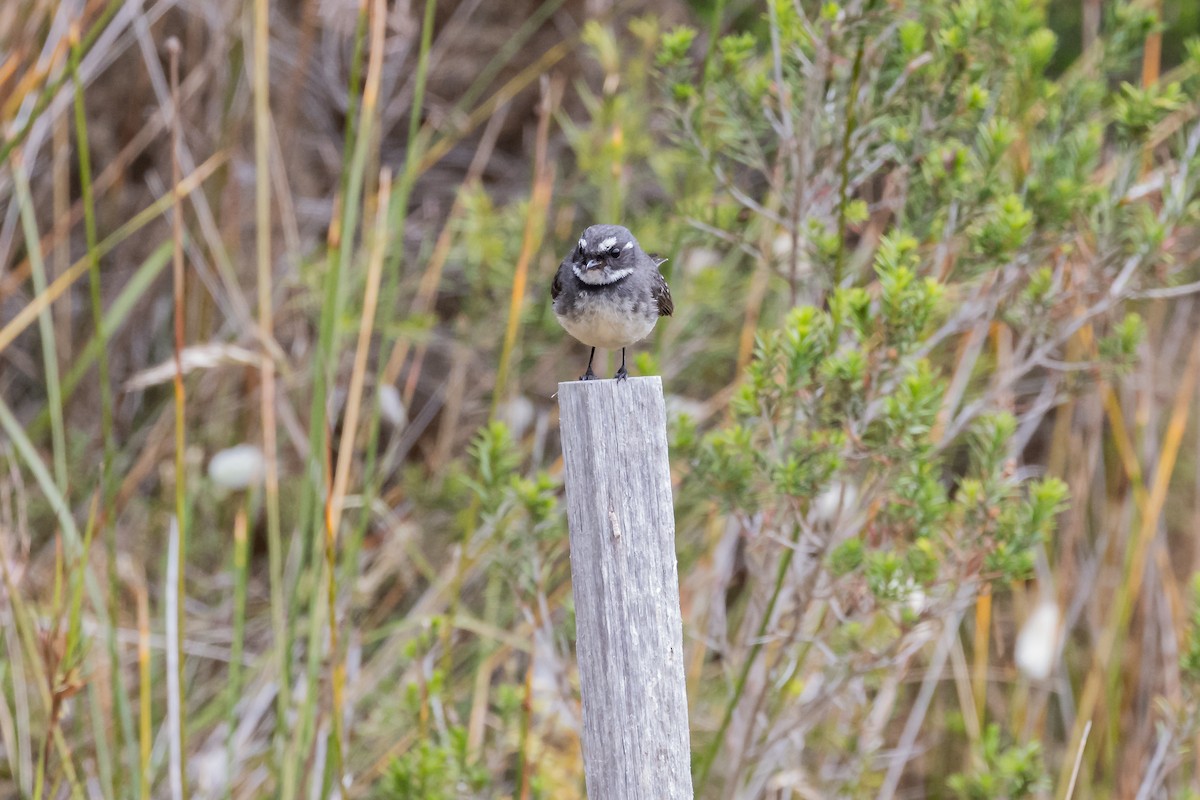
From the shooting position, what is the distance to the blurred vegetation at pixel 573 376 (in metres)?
2.34

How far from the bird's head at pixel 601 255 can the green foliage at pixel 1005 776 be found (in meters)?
1.29

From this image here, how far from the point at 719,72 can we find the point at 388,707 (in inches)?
68.9

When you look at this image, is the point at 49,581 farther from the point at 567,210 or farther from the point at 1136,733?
the point at 1136,733

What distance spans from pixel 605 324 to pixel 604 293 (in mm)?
61

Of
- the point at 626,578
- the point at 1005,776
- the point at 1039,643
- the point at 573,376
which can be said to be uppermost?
the point at 573,376

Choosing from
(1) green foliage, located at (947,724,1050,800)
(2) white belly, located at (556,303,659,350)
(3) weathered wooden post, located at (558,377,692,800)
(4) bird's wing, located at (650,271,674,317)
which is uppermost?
(4) bird's wing, located at (650,271,674,317)

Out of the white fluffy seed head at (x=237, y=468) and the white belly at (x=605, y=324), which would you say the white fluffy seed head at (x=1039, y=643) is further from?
the white fluffy seed head at (x=237, y=468)

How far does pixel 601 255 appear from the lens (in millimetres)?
2260

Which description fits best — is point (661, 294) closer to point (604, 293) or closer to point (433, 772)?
point (604, 293)

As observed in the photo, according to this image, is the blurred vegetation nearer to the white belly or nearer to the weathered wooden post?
the white belly

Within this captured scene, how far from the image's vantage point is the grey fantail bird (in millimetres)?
2244

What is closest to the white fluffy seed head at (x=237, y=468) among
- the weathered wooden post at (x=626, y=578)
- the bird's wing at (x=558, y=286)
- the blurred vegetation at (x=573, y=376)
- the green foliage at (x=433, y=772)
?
the blurred vegetation at (x=573, y=376)

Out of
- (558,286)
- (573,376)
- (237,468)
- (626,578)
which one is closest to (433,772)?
(626,578)

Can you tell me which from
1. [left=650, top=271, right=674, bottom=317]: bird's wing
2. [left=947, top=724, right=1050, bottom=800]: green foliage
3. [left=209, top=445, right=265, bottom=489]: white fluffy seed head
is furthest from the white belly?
[left=209, top=445, right=265, bottom=489]: white fluffy seed head
